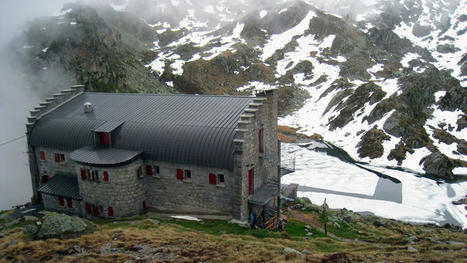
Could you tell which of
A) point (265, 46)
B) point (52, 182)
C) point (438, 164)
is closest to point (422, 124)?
point (438, 164)

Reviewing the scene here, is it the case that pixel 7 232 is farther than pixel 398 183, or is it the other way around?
pixel 398 183

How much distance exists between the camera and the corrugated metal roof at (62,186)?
119ft

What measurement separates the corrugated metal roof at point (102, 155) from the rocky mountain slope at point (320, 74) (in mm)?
24487

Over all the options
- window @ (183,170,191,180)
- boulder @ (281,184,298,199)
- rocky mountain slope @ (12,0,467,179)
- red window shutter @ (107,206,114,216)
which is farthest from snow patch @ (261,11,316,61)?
red window shutter @ (107,206,114,216)

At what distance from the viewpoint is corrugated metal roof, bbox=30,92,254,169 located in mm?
31594

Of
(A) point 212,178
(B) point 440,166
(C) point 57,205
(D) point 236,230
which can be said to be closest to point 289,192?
(A) point 212,178

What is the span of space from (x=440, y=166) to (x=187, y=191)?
50091 mm

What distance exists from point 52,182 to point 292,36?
543ft

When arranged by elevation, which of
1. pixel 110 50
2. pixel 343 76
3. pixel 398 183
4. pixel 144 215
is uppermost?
pixel 110 50

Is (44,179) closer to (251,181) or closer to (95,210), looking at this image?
(95,210)

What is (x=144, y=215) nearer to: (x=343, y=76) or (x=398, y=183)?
(x=398, y=183)

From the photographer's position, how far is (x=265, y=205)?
32938 millimetres

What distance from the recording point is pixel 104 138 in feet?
118

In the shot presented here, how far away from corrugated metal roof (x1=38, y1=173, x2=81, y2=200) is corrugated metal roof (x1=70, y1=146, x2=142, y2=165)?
415 centimetres
